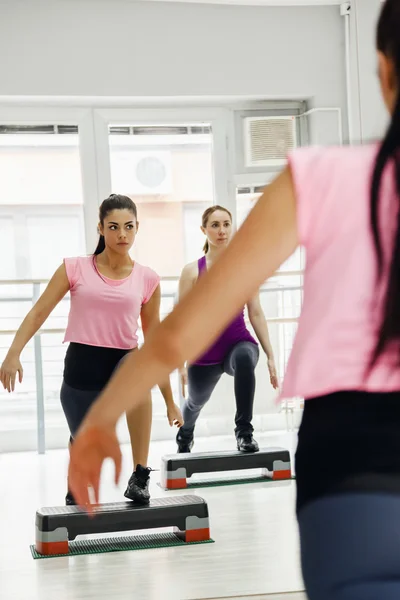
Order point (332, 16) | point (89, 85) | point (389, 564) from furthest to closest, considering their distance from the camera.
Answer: point (332, 16) < point (89, 85) < point (389, 564)

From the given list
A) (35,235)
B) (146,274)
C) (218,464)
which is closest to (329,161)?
(146,274)

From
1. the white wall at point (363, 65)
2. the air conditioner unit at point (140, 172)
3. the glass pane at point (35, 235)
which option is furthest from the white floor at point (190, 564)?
the white wall at point (363, 65)

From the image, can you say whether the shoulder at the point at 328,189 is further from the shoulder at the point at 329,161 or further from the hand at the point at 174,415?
the hand at the point at 174,415

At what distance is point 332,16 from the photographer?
6129 mm

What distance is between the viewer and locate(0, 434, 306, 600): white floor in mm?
2629

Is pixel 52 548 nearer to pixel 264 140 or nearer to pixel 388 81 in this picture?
pixel 388 81

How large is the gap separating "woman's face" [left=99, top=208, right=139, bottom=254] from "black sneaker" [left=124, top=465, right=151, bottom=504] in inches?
34.5

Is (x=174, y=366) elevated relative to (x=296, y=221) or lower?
lower

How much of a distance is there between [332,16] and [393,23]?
5.81m

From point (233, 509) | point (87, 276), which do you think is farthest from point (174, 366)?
point (233, 509)

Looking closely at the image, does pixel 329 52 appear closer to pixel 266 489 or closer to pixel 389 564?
pixel 266 489

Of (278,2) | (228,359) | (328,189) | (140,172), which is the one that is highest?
(278,2)

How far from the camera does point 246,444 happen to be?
4578 millimetres

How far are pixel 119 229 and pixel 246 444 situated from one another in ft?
5.01
